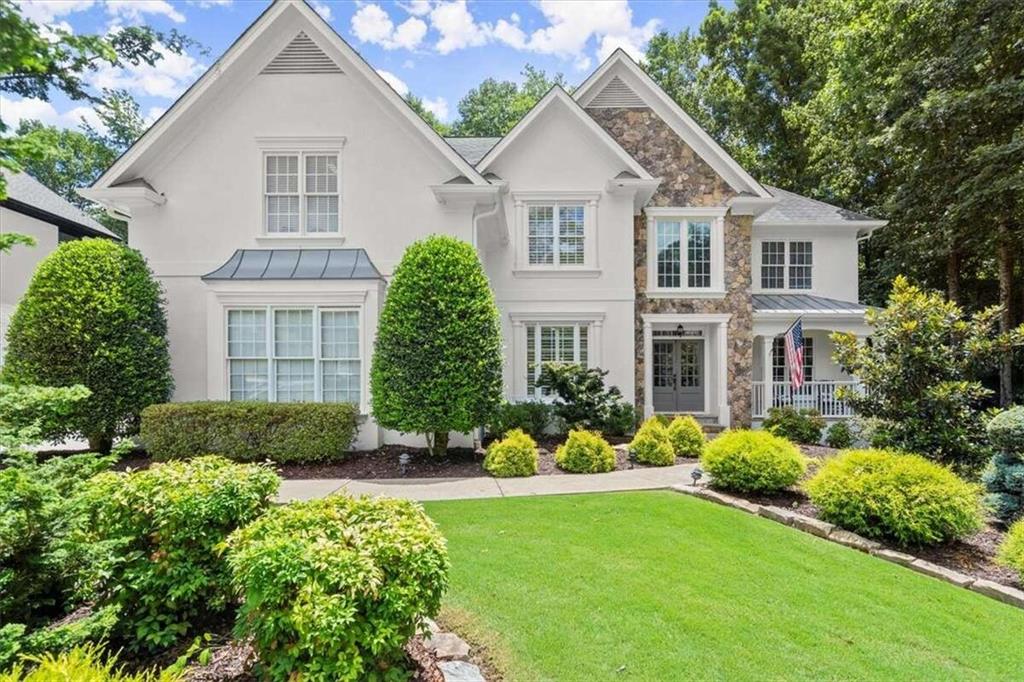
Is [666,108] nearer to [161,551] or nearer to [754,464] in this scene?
[754,464]

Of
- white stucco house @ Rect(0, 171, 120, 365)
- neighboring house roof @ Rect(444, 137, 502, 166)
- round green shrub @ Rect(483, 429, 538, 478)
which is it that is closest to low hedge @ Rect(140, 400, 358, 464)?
round green shrub @ Rect(483, 429, 538, 478)

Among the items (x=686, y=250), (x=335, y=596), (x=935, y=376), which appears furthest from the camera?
(x=686, y=250)

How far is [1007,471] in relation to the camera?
22.1ft

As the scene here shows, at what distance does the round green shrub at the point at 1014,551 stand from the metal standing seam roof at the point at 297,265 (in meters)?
10.2

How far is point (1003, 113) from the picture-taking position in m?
16.0

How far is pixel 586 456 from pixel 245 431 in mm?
6488

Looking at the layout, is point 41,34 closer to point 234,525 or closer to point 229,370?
point 234,525

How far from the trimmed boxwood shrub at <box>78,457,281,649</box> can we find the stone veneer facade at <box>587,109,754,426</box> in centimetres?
1253

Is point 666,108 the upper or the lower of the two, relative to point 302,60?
upper

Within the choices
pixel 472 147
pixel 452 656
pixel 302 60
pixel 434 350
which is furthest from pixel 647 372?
pixel 452 656

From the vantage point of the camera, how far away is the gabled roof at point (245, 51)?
10609 millimetres

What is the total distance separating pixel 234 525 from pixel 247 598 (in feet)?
3.51

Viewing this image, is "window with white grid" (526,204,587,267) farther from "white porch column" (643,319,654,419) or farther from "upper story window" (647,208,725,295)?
"white porch column" (643,319,654,419)

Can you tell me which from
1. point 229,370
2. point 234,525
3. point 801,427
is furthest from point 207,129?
point 801,427
